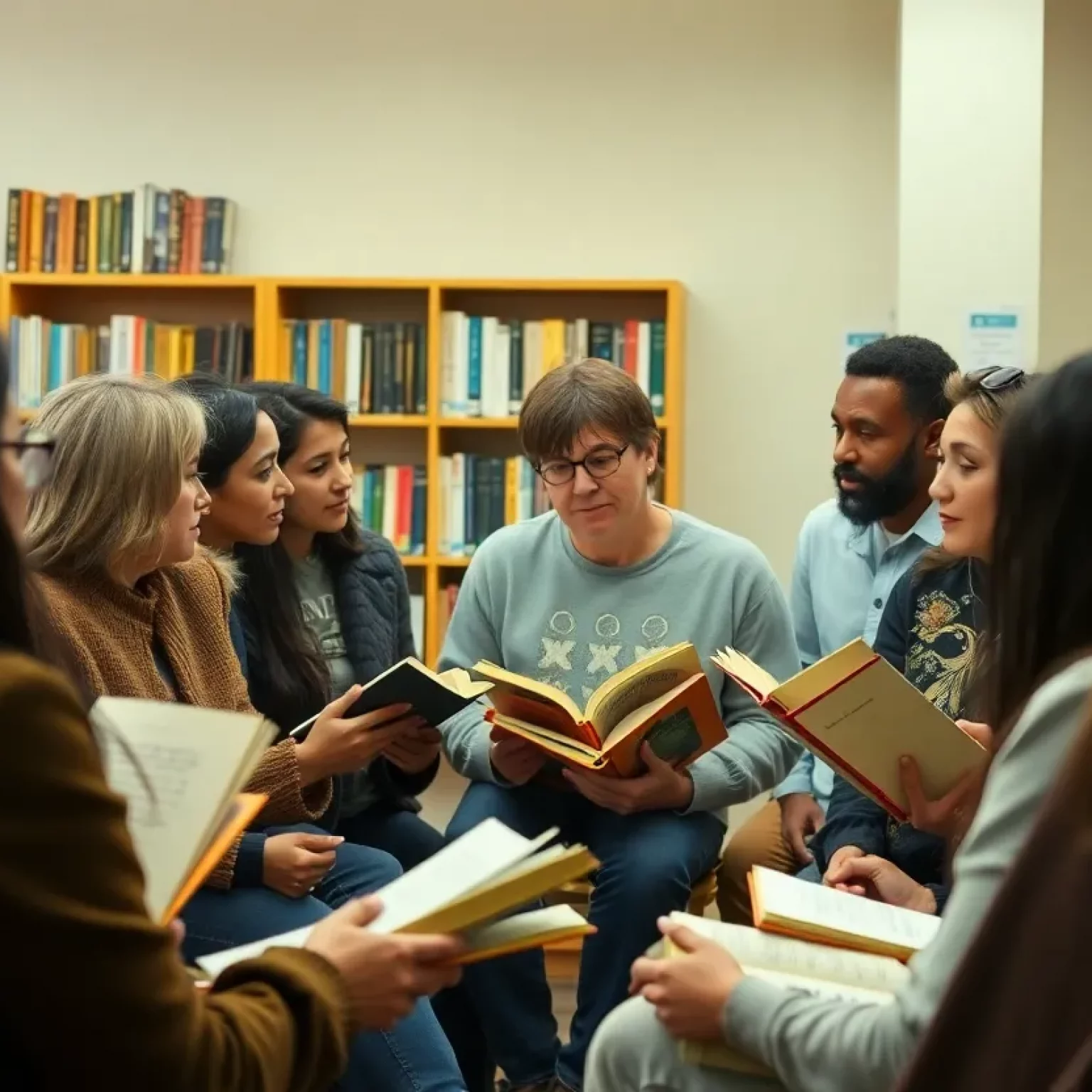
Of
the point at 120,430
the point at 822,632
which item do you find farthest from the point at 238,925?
the point at 822,632

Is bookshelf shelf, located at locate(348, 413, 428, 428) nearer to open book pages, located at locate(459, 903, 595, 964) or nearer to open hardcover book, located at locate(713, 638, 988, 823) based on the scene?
open hardcover book, located at locate(713, 638, 988, 823)

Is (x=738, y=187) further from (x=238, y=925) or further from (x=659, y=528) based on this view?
(x=238, y=925)

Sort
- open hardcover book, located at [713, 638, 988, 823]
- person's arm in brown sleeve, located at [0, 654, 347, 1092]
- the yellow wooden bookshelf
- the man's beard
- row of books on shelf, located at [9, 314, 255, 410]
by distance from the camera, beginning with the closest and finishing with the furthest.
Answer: person's arm in brown sleeve, located at [0, 654, 347, 1092] < open hardcover book, located at [713, 638, 988, 823] < the man's beard < the yellow wooden bookshelf < row of books on shelf, located at [9, 314, 255, 410]

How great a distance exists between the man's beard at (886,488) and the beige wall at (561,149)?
4.57ft

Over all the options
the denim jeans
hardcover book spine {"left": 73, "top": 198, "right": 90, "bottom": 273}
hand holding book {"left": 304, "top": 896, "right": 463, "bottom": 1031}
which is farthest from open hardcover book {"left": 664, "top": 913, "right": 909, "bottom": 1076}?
hardcover book spine {"left": 73, "top": 198, "right": 90, "bottom": 273}

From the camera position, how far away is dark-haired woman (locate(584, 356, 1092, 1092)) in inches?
44.8

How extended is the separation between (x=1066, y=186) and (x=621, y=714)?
8.79ft

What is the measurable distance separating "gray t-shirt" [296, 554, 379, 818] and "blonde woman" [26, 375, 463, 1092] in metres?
0.44

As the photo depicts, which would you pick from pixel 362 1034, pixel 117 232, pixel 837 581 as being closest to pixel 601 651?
pixel 837 581

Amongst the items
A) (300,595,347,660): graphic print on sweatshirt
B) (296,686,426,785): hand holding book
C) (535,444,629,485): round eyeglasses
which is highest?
(535,444,629,485): round eyeglasses

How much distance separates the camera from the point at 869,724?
1956 mm

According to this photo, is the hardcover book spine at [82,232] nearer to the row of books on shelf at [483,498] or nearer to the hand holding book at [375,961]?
the row of books on shelf at [483,498]

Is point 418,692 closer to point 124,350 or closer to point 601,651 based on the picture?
point 601,651

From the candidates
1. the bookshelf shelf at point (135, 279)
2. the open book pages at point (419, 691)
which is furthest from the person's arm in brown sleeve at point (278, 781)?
the bookshelf shelf at point (135, 279)
